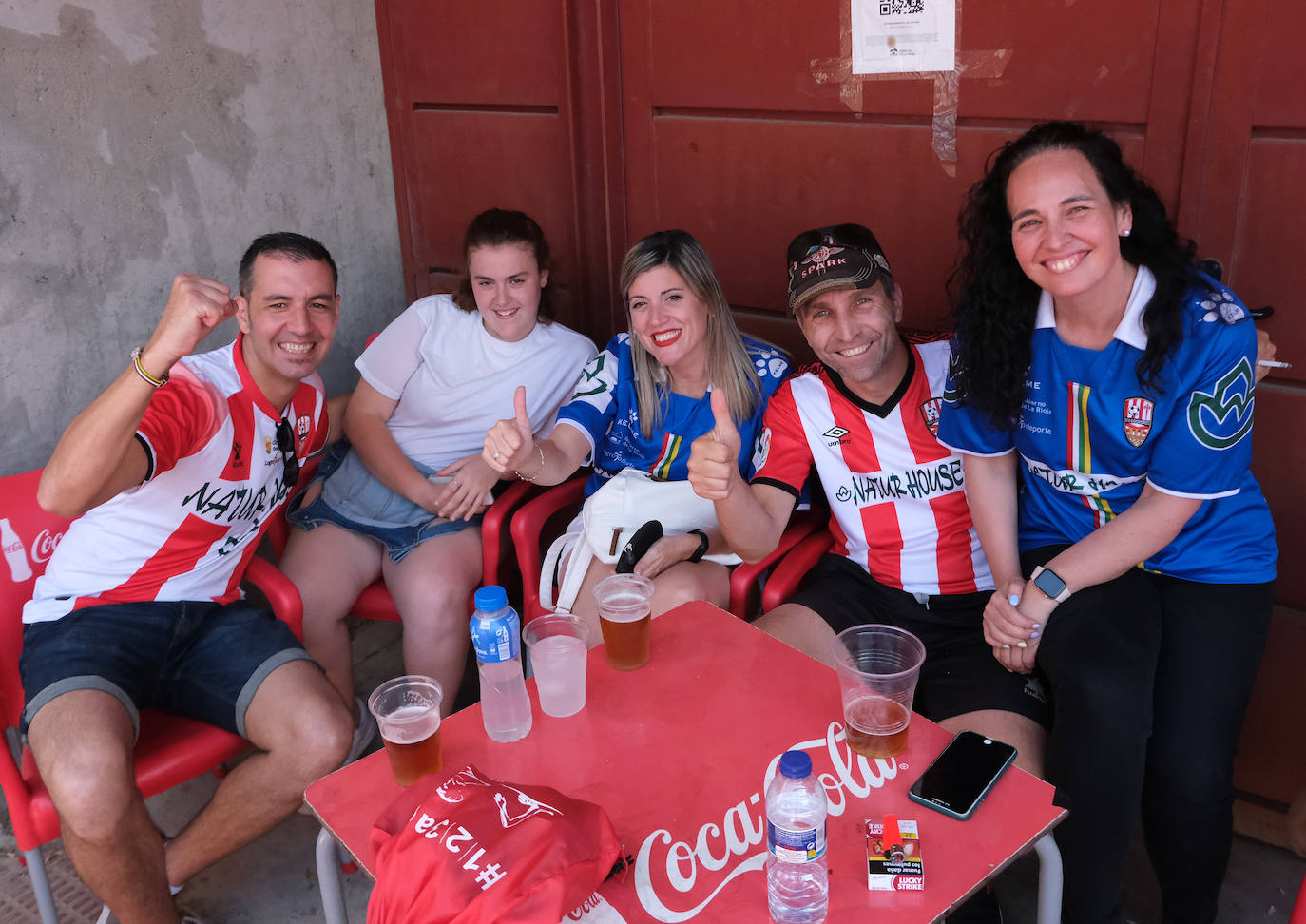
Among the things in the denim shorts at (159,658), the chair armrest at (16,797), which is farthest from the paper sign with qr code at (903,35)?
the chair armrest at (16,797)

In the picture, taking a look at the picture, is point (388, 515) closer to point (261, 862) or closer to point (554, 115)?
point (261, 862)

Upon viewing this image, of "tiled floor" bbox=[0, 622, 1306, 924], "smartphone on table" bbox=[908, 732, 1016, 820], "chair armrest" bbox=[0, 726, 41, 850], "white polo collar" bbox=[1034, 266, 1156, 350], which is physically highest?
"white polo collar" bbox=[1034, 266, 1156, 350]

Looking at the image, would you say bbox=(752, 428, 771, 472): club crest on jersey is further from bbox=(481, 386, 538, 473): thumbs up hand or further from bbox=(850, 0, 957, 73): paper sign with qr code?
bbox=(850, 0, 957, 73): paper sign with qr code

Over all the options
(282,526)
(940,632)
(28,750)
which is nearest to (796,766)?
(940,632)

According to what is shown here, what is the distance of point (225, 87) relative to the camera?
3293 mm

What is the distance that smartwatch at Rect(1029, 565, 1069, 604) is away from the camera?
1999mm

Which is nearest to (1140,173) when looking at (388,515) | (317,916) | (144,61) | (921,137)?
(921,137)

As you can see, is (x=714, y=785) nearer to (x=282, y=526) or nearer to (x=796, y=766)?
(x=796, y=766)

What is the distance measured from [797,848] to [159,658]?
5.32ft

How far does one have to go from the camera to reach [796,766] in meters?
1.32

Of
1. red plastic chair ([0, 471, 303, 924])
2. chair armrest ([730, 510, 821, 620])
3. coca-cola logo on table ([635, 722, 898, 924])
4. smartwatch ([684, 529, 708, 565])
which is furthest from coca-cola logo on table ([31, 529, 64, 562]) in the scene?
coca-cola logo on table ([635, 722, 898, 924])

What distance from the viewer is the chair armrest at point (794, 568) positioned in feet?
7.81

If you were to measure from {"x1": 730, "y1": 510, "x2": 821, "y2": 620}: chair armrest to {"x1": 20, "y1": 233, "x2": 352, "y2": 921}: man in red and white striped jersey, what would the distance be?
945 mm

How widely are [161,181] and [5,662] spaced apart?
1.62 meters
